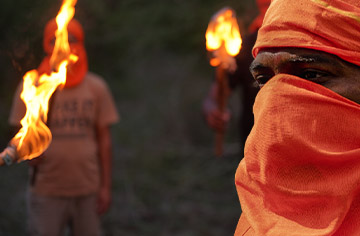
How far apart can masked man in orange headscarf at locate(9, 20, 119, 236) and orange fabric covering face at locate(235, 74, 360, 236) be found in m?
3.30

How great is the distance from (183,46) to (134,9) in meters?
1.51

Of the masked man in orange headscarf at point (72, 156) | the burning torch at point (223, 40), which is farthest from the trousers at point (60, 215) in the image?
the burning torch at point (223, 40)

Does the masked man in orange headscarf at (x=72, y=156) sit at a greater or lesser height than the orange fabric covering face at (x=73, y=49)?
lesser

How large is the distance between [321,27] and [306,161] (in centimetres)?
38

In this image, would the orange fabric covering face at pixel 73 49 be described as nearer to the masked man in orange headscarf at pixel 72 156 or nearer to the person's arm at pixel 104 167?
the masked man in orange headscarf at pixel 72 156

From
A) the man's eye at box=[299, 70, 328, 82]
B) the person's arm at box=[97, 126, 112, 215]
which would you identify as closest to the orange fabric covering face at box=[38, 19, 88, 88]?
the person's arm at box=[97, 126, 112, 215]

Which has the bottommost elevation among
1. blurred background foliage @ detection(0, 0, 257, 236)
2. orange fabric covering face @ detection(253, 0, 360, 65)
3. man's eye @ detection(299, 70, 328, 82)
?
blurred background foliage @ detection(0, 0, 257, 236)

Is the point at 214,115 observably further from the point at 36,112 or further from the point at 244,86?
the point at 36,112

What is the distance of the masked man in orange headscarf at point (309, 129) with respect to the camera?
165 cm

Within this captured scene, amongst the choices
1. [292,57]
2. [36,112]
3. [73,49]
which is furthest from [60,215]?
[292,57]

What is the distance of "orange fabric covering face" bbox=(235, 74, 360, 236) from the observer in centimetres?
164

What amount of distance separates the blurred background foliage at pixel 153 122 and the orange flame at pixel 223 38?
1.56 meters

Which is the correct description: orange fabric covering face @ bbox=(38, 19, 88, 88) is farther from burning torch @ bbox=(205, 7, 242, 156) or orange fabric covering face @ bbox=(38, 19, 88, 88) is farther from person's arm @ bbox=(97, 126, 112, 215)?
burning torch @ bbox=(205, 7, 242, 156)

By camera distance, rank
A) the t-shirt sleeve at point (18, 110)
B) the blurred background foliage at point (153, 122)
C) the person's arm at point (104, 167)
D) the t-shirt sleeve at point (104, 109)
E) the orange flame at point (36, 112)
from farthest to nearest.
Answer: the blurred background foliage at point (153, 122) < the person's arm at point (104, 167) < the t-shirt sleeve at point (104, 109) < the t-shirt sleeve at point (18, 110) < the orange flame at point (36, 112)
